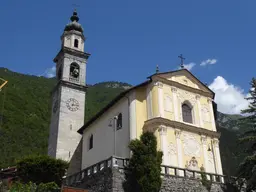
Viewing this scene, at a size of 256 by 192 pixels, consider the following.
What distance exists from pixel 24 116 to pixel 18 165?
1970 inches

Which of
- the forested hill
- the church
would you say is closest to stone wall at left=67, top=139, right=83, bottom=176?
the church

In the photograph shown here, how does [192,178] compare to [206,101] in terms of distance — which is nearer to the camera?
[192,178]

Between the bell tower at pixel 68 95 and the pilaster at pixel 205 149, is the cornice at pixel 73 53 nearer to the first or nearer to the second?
the bell tower at pixel 68 95

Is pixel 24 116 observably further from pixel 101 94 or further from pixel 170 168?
pixel 170 168

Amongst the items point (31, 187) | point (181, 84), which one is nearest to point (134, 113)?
point (181, 84)

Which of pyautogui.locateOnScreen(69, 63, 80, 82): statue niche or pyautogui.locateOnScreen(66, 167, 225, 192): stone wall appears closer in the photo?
pyautogui.locateOnScreen(66, 167, 225, 192): stone wall

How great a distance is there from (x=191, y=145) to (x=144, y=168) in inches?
310

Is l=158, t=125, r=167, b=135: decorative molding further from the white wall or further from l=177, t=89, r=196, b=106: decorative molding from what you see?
l=177, t=89, r=196, b=106: decorative molding

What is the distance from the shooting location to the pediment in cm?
2755

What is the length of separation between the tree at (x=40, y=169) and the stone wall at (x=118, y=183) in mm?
1650

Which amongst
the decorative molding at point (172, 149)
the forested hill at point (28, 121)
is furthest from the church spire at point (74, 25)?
the decorative molding at point (172, 149)

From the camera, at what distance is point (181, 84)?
27.8 metres

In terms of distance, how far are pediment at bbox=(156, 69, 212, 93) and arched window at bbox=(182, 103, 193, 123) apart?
6.37 ft

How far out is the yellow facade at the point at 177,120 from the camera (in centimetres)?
2445
